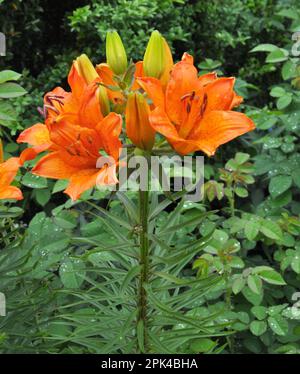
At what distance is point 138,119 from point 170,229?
0.31 m

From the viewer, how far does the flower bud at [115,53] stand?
1.14m

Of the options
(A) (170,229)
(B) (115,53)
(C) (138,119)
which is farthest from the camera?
(A) (170,229)

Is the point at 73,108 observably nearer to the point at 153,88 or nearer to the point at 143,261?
the point at 153,88

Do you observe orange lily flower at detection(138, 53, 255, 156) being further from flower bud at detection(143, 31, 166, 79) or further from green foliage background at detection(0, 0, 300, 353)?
green foliage background at detection(0, 0, 300, 353)

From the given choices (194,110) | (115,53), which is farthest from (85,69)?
(194,110)

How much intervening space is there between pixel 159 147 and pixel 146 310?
1.37 ft

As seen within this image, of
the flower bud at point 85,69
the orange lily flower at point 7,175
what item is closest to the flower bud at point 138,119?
the flower bud at point 85,69

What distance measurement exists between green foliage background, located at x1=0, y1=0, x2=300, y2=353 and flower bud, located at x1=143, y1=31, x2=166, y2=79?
0.24 metres

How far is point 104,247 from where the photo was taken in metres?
1.23

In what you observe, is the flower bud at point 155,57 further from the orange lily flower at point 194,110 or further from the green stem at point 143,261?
the green stem at point 143,261

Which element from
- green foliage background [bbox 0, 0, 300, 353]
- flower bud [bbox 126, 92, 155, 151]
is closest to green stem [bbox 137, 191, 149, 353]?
green foliage background [bbox 0, 0, 300, 353]

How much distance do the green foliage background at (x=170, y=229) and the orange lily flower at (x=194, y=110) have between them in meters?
0.18

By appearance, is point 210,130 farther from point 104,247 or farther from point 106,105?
point 104,247

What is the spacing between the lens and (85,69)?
3.71ft
